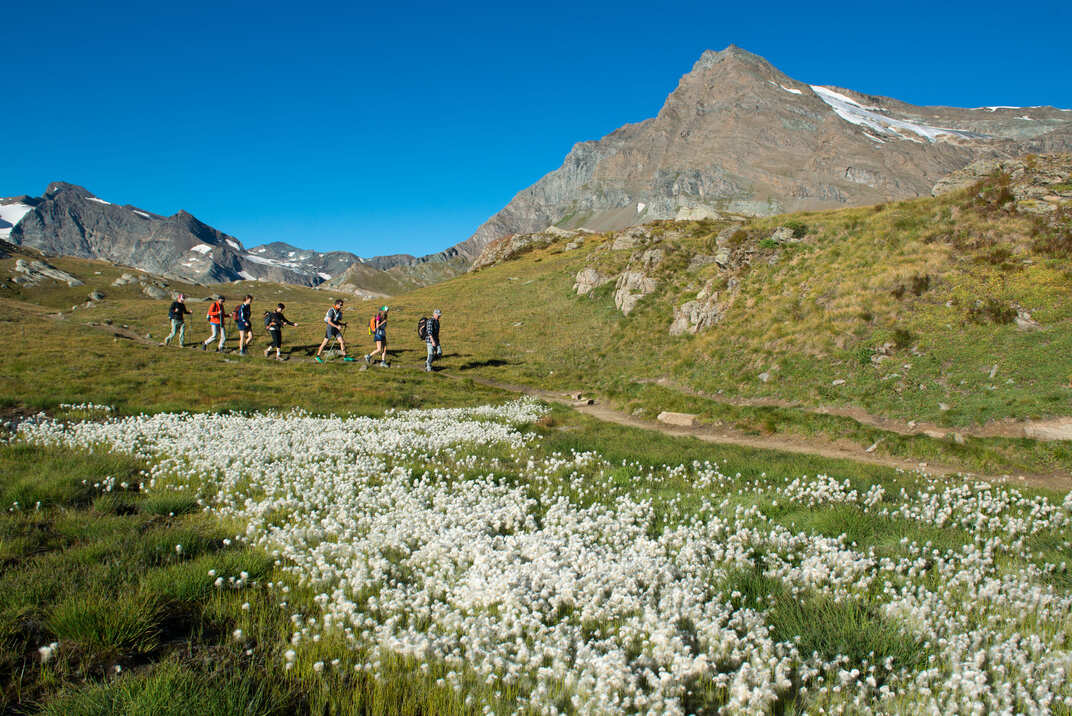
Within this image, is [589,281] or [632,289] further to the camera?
[589,281]

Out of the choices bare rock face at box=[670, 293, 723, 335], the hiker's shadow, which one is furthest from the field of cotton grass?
the hiker's shadow

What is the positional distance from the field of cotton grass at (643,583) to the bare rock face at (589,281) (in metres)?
40.3

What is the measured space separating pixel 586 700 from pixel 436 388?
21.1m

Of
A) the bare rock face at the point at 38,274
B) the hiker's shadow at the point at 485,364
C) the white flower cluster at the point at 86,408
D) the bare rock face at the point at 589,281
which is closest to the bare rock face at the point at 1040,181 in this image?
the hiker's shadow at the point at 485,364

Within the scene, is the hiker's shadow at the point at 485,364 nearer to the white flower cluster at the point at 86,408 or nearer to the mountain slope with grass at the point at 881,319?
the mountain slope with grass at the point at 881,319

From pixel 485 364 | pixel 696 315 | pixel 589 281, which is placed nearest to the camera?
pixel 696 315

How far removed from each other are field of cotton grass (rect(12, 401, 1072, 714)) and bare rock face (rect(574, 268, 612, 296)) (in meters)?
40.3

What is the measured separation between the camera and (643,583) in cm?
630

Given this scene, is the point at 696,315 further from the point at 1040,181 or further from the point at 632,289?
the point at 1040,181

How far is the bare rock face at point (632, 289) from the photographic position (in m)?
40.6

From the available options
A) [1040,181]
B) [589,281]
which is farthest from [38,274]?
[1040,181]

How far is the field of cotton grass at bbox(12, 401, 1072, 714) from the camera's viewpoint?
4488 mm

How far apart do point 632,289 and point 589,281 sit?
9.72 m

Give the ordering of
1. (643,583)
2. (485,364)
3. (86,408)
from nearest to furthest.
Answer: (643,583), (86,408), (485,364)
